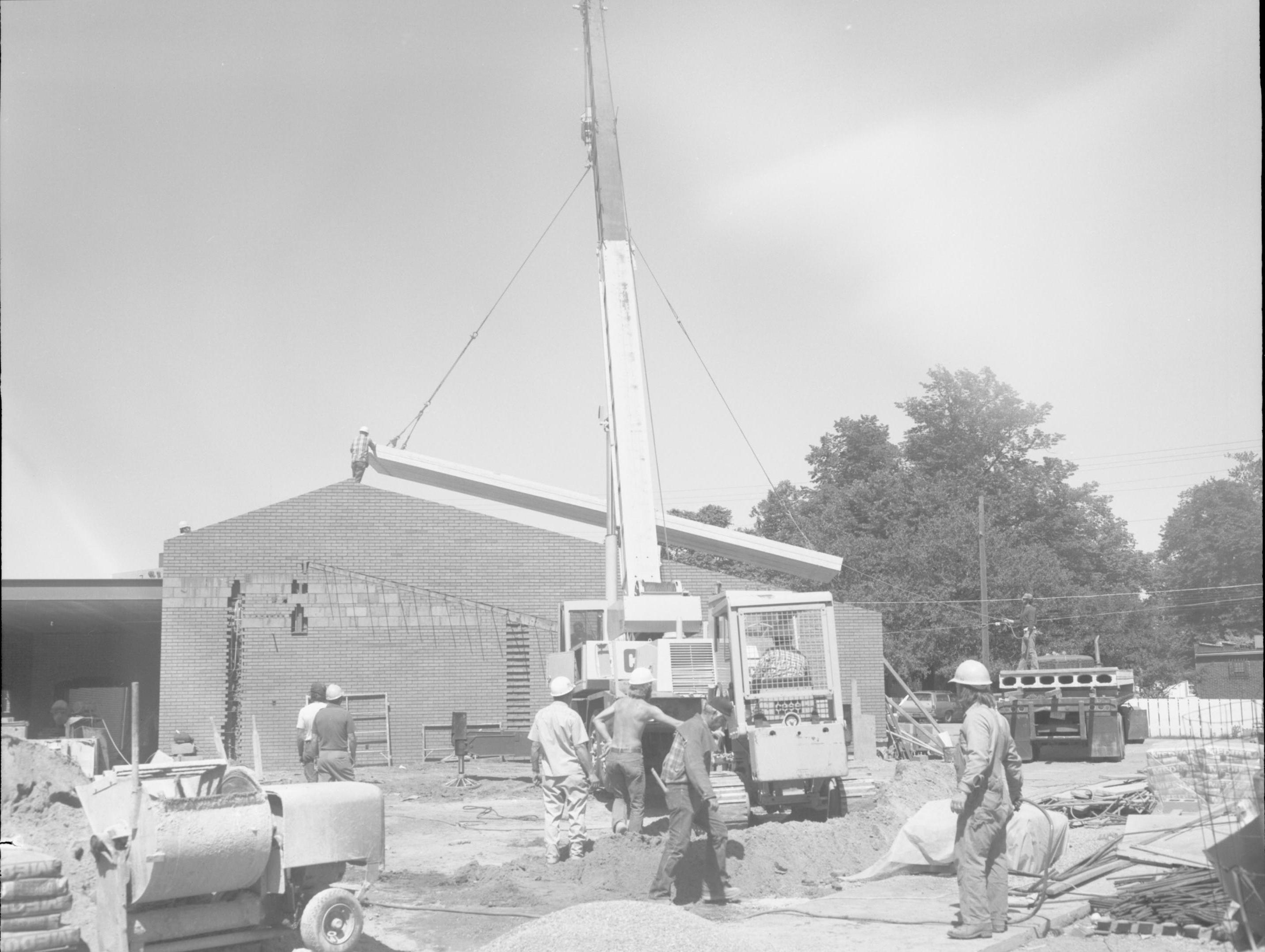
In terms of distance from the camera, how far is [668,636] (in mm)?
15023

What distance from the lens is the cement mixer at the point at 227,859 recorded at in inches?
287

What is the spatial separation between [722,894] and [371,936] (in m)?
2.77

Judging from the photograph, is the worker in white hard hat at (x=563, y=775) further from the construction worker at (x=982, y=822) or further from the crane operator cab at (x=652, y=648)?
the construction worker at (x=982, y=822)

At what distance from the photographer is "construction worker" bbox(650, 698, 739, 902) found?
9781mm

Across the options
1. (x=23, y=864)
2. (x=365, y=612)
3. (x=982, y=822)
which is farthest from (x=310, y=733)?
(x=365, y=612)

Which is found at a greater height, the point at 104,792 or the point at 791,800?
the point at 104,792

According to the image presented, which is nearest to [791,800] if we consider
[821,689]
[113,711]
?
[821,689]

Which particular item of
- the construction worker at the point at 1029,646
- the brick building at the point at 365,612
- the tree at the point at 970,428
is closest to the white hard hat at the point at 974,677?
the brick building at the point at 365,612

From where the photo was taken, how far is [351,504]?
2812 centimetres

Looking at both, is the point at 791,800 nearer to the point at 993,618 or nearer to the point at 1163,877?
the point at 1163,877

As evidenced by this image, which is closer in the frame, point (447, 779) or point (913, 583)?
point (447, 779)

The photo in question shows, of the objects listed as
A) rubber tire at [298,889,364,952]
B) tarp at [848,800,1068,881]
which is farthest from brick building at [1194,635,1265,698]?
rubber tire at [298,889,364,952]

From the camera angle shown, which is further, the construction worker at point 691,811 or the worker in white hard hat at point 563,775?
the worker in white hard hat at point 563,775

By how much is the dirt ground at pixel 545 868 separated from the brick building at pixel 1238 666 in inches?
67.2
